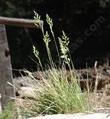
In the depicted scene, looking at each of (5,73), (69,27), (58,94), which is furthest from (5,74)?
(69,27)

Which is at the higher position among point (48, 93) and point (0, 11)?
point (0, 11)

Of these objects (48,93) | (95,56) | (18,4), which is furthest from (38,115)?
(18,4)

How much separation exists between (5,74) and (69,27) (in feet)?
24.0

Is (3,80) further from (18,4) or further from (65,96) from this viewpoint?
(18,4)

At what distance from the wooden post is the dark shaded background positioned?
20.1 ft

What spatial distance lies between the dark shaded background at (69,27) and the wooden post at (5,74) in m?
6.12

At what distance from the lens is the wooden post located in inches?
212

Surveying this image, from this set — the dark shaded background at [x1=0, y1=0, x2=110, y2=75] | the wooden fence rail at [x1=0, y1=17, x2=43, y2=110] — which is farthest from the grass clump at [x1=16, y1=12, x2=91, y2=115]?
the dark shaded background at [x1=0, y1=0, x2=110, y2=75]

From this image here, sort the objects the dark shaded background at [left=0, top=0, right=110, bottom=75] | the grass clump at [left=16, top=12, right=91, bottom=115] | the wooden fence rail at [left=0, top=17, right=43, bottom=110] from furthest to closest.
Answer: the dark shaded background at [left=0, top=0, right=110, bottom=75] → the wooden fence rail at [left=0, top=17, right=43, bottom=110] → the grass clump at [left=16, top=12, right=91, bottom=115]

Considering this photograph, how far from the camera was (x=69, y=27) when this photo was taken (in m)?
12.6

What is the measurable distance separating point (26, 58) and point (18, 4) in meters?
1.26

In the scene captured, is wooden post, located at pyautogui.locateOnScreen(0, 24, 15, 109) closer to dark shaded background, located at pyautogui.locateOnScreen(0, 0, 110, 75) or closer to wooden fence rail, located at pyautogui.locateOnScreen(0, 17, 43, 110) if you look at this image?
wooden fence rail, located at pyautogui.locateOnScreen(0, 17, 43, 110)

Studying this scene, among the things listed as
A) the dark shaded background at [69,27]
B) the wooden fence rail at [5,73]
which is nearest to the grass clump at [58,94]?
the wooden fence rail at [5,73]

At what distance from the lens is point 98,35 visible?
483 inches
